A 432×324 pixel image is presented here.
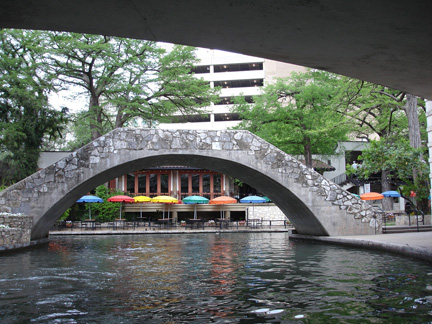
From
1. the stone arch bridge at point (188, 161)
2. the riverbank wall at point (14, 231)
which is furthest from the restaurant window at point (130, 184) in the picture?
the riverbank wall at point (14, 231)

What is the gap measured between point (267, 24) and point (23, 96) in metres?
20.6

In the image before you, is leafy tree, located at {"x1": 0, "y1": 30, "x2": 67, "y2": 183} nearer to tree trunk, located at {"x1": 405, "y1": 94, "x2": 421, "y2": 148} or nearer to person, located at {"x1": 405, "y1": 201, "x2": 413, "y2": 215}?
tree trunk, located at {"x1": 405, "y1": 94, "x2": 421, "y2": 148}

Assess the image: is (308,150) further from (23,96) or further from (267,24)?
(267,24)

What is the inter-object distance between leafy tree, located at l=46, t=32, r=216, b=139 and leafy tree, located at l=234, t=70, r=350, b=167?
3.58m

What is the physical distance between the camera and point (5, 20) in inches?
151

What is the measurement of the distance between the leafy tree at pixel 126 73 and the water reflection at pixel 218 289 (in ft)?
46.7

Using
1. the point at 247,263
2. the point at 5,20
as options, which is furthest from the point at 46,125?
the point at 5,20

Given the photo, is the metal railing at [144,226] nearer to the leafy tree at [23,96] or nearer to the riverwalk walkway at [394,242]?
the leafy tree at [23,96]

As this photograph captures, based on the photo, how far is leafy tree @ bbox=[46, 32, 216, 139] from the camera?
2245 cm

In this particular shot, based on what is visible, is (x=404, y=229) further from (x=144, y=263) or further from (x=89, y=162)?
(x=89, y=162)

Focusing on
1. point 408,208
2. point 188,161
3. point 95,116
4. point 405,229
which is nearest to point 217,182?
point 95,116

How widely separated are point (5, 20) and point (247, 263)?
7629 millimetres

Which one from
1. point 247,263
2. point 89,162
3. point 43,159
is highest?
point 43,159

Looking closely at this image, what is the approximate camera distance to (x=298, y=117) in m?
26.6
